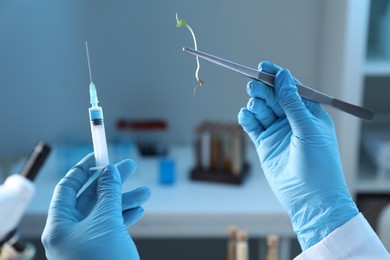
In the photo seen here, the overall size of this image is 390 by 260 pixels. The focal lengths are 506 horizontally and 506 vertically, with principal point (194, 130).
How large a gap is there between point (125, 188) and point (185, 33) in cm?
63

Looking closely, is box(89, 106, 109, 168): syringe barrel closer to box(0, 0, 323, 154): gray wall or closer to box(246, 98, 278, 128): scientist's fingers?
box(246, 98, 278, 128): scientist's fingers

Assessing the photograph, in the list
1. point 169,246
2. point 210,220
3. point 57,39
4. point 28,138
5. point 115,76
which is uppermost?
point 57,39

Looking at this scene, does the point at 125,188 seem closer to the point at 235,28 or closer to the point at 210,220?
the point at 210,220

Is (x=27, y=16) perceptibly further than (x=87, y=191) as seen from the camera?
Yes

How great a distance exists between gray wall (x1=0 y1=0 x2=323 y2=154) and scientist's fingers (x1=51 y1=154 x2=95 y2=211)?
1.10 metres

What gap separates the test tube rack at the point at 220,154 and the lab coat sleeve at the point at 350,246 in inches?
32.1

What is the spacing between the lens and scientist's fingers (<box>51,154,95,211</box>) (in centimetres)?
80

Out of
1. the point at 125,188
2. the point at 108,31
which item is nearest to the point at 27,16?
the point at 108,31

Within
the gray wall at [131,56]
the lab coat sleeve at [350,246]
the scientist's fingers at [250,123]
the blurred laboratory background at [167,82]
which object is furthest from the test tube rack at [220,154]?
the lab coat sleeve at [350,246]

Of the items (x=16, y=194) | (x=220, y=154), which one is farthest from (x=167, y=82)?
(x=16, y=194)

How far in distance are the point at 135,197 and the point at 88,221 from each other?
0.12 m

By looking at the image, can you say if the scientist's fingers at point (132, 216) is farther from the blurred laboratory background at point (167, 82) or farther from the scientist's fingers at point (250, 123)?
the blurred laboratory background at point (167, 82)

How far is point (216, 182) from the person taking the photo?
1.71m

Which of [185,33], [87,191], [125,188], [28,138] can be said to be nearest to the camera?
[87,191]
